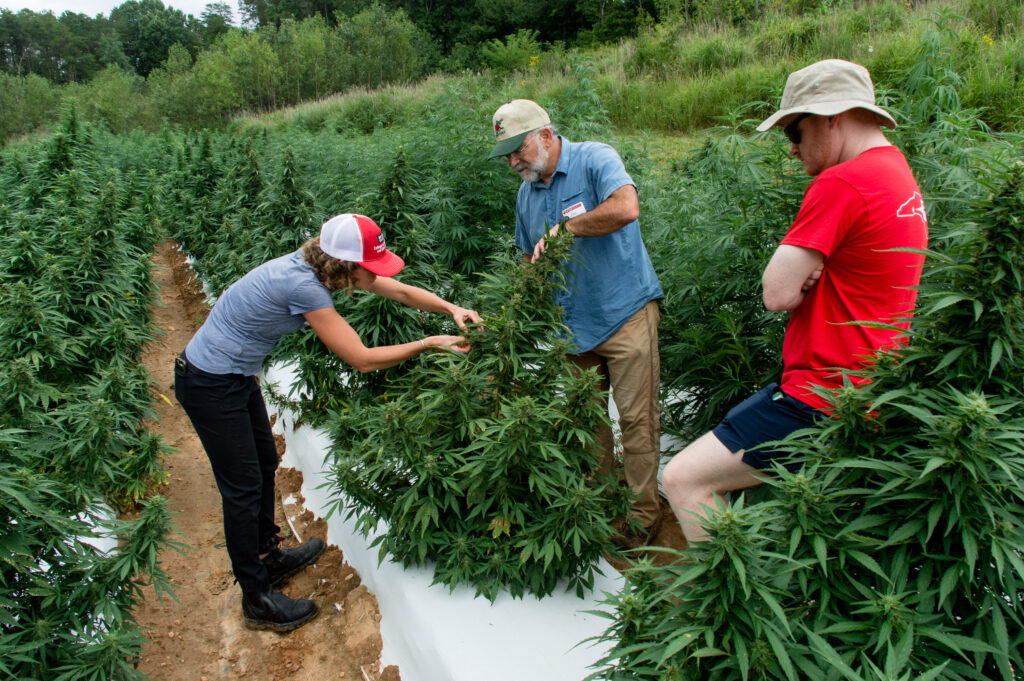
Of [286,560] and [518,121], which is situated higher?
[518,121]

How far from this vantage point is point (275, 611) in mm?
3270

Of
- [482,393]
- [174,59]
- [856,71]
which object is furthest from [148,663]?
[174,59]

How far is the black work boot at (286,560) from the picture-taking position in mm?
3631

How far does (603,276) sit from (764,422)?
1230 millimetres

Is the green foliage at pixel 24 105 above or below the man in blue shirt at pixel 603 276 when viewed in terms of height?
above

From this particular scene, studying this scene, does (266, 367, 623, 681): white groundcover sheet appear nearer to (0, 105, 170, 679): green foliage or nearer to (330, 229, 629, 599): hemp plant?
(330, 229, 629, 599): hemp plant

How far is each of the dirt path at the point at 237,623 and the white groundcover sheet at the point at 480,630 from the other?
18 centimetres

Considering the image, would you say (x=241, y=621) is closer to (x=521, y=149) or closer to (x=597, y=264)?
(x=597, y=264)

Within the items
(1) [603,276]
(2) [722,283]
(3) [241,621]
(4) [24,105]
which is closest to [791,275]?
(1) [603,276]

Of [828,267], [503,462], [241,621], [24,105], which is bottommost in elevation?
[241,621]

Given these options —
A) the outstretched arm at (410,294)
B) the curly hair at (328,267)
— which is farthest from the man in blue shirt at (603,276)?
the curly hair at (328,267)

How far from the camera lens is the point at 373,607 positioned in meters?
3.27

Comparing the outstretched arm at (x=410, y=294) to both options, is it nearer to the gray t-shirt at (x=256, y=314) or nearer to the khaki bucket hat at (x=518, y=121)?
the gray t-shirt at (x=256, y=314)

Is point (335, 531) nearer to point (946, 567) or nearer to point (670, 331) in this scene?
point (670, 331)
